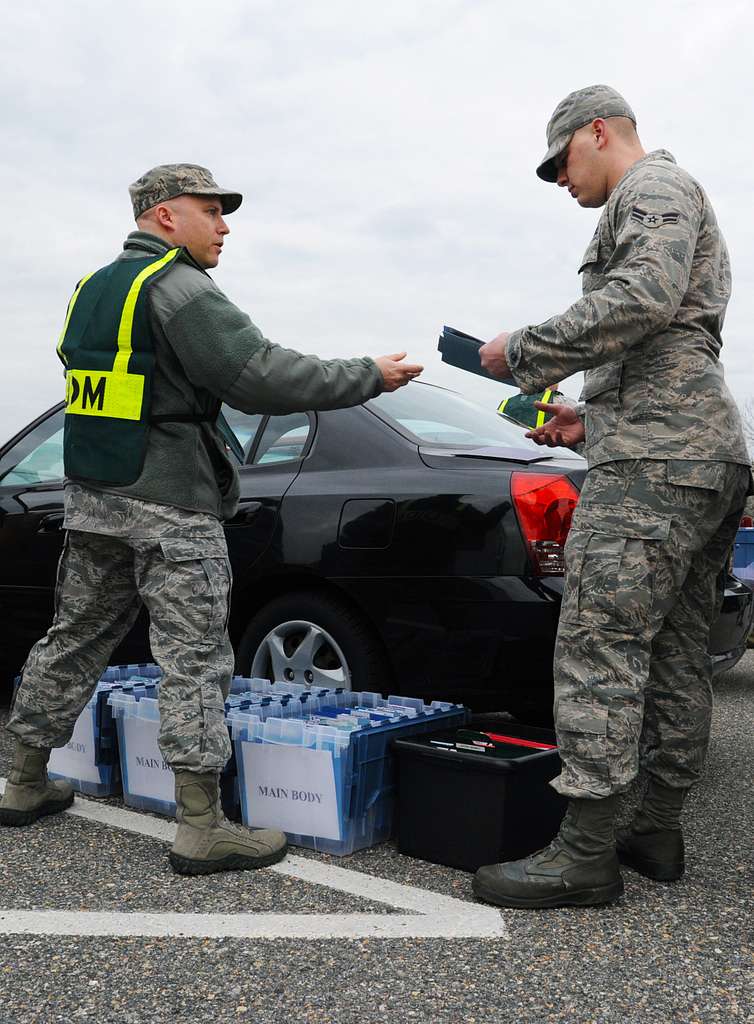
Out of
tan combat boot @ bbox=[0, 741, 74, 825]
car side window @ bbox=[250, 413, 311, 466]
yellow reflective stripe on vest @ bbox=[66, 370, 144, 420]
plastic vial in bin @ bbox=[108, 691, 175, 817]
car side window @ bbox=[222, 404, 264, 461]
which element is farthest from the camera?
car side window @ bbox=[222, 404, 264, 461]

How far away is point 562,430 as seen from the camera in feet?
9.78

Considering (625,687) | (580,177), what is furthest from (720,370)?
(625,687)

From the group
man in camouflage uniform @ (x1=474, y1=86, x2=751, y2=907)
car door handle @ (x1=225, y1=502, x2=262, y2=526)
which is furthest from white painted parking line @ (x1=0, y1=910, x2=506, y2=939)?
car door handle @ (x1=225, y1=502, x2=262, y2=526)

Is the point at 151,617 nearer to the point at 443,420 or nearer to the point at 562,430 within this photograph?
the point at 562,430

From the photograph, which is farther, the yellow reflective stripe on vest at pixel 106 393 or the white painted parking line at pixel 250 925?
the yellow reflective stripe on vest at pixel 106 393

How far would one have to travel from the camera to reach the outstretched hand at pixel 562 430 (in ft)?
9.65

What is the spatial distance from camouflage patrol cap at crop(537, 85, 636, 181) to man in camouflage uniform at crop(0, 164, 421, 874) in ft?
2.42

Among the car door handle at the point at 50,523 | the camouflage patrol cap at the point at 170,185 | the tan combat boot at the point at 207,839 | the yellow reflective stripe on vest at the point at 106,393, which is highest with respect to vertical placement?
the camouflage patrol cap at the point at 170,185

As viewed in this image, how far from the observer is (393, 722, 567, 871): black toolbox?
2729 mm

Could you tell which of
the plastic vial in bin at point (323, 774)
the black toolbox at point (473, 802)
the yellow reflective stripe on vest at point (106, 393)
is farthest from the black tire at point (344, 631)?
the yellow reflective stripe on vest at point (106, 393)

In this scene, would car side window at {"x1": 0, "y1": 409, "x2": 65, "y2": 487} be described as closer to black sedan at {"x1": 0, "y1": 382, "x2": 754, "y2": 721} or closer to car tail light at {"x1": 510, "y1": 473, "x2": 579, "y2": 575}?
black sedan at {"x1": 0, "y1": 382, "x2": 754, "y2": 721}

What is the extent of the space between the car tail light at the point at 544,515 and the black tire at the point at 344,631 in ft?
2.27

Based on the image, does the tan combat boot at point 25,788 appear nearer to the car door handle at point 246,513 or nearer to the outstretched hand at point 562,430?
the car door handle at point 246,513

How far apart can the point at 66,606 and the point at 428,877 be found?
1.34 metres
